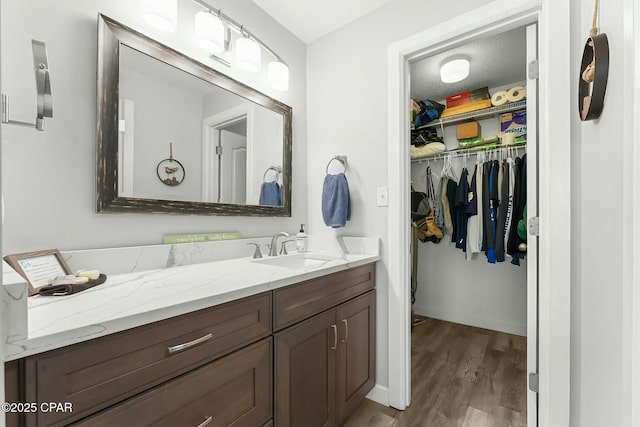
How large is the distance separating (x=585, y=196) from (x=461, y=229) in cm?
159

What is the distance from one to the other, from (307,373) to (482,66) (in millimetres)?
2680

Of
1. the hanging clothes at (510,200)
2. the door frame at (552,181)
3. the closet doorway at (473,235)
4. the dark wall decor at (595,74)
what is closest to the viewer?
the dark wall decor at (595,74)

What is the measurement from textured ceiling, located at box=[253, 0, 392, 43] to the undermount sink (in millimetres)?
1550

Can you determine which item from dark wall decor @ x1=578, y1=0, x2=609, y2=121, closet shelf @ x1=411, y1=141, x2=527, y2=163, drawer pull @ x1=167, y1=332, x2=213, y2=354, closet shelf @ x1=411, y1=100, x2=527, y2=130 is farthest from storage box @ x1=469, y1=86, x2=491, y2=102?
drawer pull @ x1=167, y1=332, x2=213, y2=354

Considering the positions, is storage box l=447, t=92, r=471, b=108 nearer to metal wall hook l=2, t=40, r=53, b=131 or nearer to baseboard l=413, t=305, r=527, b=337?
baseboard l=413, t=305, r=527, b=337

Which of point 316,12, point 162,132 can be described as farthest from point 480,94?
point 162,132

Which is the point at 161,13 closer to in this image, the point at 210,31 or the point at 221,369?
the point at 210,31

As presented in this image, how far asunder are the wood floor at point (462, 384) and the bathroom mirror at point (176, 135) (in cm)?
140

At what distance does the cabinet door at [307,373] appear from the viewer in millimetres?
1064

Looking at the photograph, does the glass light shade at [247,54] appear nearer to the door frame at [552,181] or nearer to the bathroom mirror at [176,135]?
the bathroom mirror at [176,135]

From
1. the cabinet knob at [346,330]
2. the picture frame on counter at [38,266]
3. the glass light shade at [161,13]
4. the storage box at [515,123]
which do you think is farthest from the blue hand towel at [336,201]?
the storage box at [515,123]

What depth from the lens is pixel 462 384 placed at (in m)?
1.82

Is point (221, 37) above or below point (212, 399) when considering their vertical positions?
above

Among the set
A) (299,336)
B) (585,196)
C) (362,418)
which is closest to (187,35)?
(299,336)
